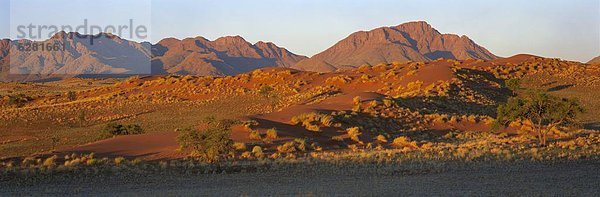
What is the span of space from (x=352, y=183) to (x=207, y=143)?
909cm

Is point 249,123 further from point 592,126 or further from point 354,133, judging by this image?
point 592,126

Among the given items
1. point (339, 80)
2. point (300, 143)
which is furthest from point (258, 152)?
point (339, 80)

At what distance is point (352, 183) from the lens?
17.4 metres

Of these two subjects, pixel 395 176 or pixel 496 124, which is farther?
pixel 496 124

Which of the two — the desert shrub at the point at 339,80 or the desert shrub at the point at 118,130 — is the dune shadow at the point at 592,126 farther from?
the desert shrub at the point at 118,130

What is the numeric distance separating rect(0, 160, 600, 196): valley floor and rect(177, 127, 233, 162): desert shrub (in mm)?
3490

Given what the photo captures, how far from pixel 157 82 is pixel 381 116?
165 feet

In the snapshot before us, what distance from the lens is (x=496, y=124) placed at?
109ft

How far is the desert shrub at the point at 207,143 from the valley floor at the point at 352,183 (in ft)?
11.4

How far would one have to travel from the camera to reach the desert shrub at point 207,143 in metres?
24.4

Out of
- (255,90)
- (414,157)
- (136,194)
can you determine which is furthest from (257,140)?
(255,90)

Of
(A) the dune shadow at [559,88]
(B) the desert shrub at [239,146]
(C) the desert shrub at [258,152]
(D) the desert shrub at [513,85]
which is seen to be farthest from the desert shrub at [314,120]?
(A) the dune shadow at [559,88]

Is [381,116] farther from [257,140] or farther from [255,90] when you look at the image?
[255,90]

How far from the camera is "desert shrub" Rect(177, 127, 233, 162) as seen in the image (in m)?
24.4
